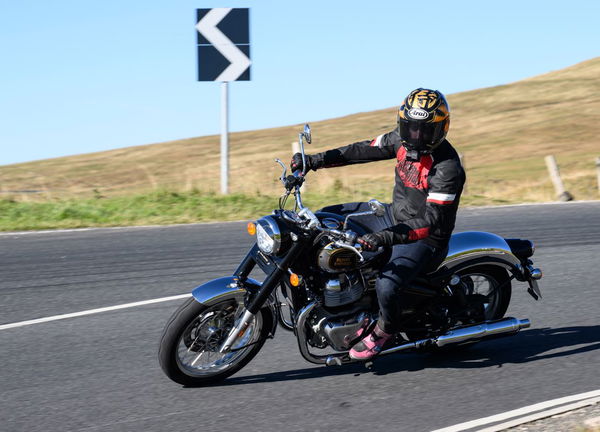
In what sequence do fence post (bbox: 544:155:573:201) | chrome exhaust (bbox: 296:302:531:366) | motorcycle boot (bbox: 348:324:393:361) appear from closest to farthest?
chrome exhaust (bbox: 296:302:531:366) → motorcycle boot (bbox: 348:324:393:361) → fence post (bbox: 544:155:573:201)

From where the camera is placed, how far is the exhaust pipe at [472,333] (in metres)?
5.56

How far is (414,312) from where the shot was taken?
5.68 m

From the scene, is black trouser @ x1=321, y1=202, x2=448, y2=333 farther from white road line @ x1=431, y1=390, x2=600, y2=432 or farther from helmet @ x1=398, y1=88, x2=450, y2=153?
white road line @ x1=431, y1=390, x2=600, y2=432

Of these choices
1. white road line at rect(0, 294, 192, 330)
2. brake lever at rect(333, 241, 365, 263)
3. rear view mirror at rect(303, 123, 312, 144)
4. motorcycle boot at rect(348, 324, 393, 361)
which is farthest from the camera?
white road line at rect(0, 294, 192, 330)

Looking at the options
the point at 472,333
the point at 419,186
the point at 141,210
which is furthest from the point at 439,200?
the point at 141,210

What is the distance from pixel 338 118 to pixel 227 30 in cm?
4853

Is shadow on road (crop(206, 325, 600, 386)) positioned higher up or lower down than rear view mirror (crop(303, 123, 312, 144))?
lower down

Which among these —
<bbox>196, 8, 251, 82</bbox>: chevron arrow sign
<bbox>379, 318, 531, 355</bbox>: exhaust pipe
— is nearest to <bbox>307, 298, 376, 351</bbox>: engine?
<bbox>379, 318, 531, 355</bbox>: exhaust pipe

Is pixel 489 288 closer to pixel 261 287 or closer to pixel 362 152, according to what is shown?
pixel 362 152

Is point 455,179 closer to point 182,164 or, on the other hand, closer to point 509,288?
point 509,288

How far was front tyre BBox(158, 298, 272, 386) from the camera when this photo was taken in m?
5.09

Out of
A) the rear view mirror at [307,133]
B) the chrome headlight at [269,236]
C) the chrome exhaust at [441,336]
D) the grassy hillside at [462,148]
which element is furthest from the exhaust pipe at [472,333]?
the grassy hillside at [462,148]

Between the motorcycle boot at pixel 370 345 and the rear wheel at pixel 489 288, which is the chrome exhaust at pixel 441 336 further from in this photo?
the rear wheel at pixel 489 288

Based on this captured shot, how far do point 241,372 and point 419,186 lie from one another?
172 cm
